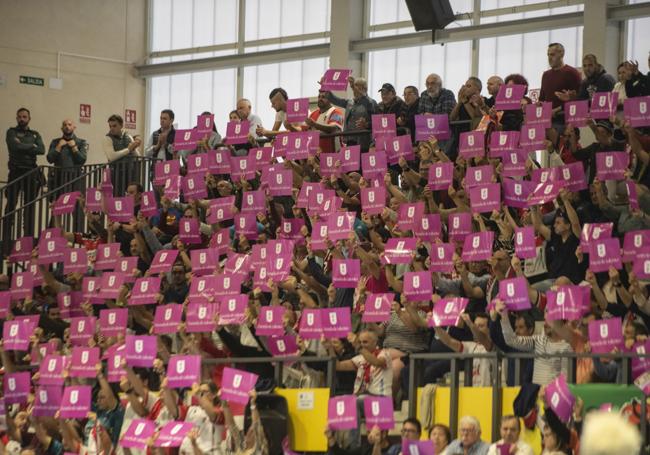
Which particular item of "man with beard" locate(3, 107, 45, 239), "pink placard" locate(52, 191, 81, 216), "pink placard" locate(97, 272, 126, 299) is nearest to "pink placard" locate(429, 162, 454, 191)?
"pink placard" locate(97, 272, 126, 299)

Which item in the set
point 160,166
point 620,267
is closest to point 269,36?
point 160,166

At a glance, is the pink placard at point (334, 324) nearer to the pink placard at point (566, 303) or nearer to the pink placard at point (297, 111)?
the pink placard at point (566, 303)

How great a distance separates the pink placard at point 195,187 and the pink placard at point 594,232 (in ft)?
16.4

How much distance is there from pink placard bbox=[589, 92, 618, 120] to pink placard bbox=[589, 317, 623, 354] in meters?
3.15

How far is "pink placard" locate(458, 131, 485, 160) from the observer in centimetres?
1173

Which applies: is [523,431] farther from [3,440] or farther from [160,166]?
[160,166]

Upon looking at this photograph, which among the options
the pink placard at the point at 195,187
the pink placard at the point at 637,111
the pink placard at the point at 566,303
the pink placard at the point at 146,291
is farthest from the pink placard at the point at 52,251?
the pink placard at the point at 566,303

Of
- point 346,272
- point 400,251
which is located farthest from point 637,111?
point 346,272

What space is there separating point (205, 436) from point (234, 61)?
10.7 metres

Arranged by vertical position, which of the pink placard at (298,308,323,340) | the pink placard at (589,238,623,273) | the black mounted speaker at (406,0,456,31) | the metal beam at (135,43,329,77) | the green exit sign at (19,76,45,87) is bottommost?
the pink placard at (298,308,323,340)

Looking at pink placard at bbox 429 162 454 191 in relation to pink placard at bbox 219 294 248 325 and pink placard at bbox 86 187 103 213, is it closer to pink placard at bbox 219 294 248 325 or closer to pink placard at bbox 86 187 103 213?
pink placard at bbox 219 294 248 325

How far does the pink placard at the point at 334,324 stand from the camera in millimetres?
9852

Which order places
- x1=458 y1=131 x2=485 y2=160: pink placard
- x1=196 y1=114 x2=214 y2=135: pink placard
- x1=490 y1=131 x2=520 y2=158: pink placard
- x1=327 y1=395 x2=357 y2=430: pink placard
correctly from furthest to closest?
1. x1=196 y1=114 x2=214 y2=135: pink placard
2. x1=458 y1=131 x2=485 y2=160: pink placard
3. x1=490 y1=131 x2=520 y2=158: pink placard
4. x1=327 y1=395 x2=357 y2=430: pink placard

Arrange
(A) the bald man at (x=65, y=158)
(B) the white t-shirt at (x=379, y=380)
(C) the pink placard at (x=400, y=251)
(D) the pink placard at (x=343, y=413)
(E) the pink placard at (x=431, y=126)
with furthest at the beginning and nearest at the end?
1. (A) the bald man at (x=65, y=158)
2. (E) the pink placard at (x=431, y=126)
3. (C) the pink placard at (x=400, y=251)
4. (B) the white t-shirt at (x=379, y=380)
5. (D) the pink placard at (x=343, y=413)
